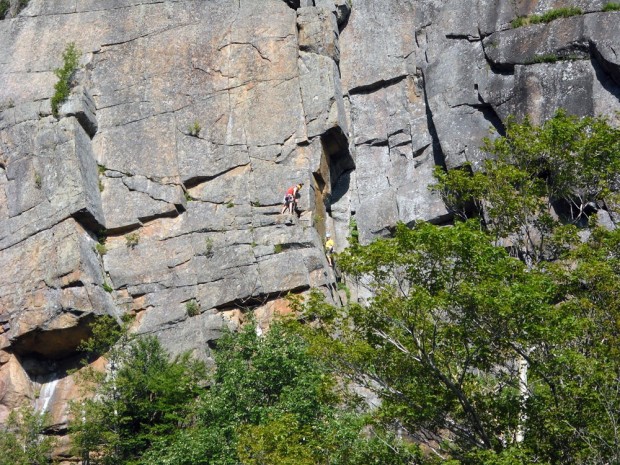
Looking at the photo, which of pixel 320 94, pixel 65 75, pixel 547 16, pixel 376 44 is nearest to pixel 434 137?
pixel 320 94

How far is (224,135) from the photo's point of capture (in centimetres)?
3172

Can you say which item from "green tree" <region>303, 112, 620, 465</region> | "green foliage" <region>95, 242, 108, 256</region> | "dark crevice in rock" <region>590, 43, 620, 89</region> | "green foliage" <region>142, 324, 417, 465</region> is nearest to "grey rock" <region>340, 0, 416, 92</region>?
"dark crevice in rock" <region>590, 43, 620, 89</region>

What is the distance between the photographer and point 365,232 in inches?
1220

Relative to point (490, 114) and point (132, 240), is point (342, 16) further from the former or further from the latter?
point (132, 240)

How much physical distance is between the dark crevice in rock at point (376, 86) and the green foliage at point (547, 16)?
400cm

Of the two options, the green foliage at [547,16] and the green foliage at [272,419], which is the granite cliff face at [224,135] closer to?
the green foliage at [547,16]

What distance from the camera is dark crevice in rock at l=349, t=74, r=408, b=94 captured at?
33.6m

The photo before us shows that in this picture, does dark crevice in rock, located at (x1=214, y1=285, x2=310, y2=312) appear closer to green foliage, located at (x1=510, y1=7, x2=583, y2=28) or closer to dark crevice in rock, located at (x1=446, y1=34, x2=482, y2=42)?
dark crevice in rock, located at (x1=446, y1=34, x2=482, y2=42)

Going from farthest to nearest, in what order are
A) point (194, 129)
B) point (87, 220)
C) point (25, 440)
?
1. point (194, 129)
2. point (87, 220)
3. point (25, 440)

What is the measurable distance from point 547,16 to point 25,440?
18799 mm

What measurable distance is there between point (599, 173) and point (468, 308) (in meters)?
5.20

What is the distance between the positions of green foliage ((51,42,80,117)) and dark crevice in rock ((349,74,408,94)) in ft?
28.9

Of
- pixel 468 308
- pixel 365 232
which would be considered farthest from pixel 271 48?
pixel 468 308

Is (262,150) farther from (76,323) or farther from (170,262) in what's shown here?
(76,323)
